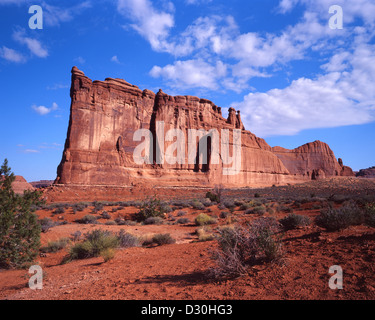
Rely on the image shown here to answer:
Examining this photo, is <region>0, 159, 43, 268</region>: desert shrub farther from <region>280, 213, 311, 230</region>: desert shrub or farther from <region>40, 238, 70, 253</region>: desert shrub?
<region>280, 213, 311, 230</region>: desert shrub

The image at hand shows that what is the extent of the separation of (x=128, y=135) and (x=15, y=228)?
41.3m

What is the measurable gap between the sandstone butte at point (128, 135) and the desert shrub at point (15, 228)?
32561 millimetres

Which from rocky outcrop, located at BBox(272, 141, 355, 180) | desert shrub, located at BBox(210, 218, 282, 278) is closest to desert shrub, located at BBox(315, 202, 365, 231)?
desert shrub, located at BBox(210, 218, 282, 278)

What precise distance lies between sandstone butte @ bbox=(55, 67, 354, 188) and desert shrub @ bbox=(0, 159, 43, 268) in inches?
1282

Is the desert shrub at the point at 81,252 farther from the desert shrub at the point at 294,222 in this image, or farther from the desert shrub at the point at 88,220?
the desert shrub at the point at 88,220

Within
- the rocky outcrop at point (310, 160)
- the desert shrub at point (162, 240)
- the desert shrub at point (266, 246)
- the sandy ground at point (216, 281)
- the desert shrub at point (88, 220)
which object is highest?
the rocky outcrop at point (310, 160)

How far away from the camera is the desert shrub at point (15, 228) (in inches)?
264

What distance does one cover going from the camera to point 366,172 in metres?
115

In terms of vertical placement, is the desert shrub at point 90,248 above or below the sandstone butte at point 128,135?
below

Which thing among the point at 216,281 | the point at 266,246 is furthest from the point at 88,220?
the point at 266,246

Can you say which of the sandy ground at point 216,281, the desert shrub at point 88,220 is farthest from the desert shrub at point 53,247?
the desert shrub at point 88,220

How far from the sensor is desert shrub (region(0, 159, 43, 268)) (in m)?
6.71

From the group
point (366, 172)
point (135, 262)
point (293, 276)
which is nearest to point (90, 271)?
point (135, 262)
